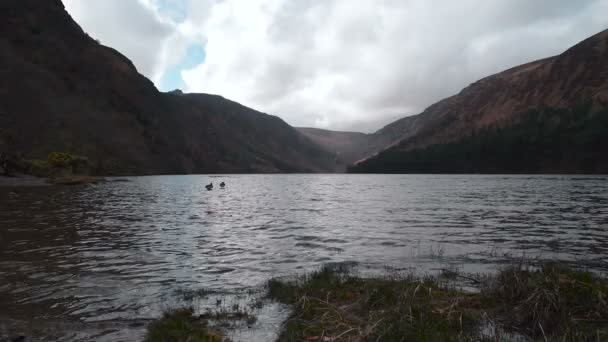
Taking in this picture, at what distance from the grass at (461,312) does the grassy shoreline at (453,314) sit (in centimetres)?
2

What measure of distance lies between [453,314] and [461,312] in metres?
0.22

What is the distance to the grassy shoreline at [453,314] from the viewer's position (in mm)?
8055

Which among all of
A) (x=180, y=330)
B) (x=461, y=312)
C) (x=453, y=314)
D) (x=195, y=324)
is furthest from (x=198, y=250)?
(x=461, y=312)

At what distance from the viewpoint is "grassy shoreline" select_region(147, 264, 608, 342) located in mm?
8055

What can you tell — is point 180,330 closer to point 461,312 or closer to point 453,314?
point 453,314

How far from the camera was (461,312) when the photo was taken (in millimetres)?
9242

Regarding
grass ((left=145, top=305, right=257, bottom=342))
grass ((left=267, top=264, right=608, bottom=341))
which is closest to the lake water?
grass ((left=145, top=305, right=257, bottom=342))

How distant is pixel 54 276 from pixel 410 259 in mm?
14432

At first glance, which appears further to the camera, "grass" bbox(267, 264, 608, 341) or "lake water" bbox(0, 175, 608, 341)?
"lake water" bbox(0, 175, 608, 341)

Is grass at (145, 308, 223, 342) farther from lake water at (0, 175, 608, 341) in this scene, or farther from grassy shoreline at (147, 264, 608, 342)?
lake water at (0, 175, 608, 341)

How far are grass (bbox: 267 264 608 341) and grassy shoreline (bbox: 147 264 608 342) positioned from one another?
0.7 inches

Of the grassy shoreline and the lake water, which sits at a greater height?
the grassy shoreline

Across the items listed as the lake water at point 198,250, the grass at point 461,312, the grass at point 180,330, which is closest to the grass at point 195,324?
the grass at point 180,330

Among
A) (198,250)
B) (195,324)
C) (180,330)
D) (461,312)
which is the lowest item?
(198,250)
